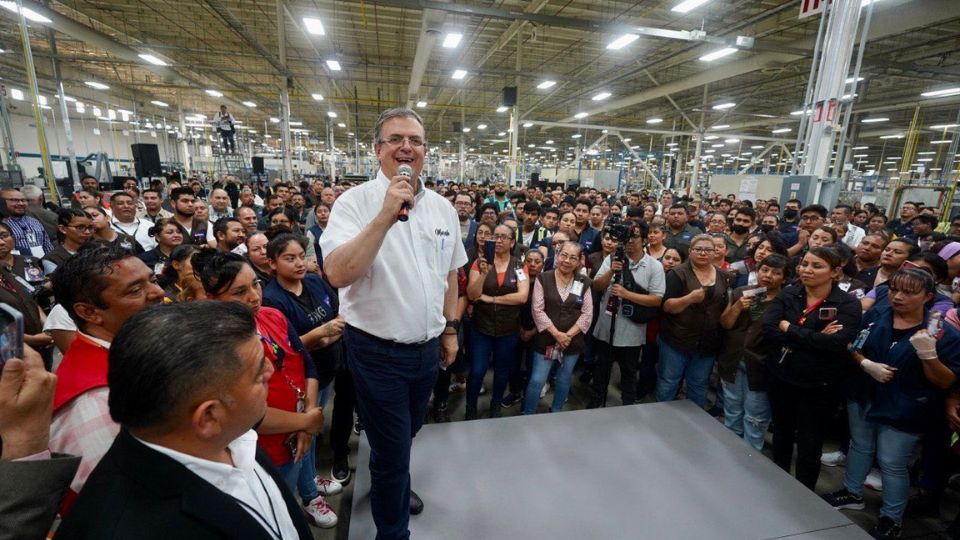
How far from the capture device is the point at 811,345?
2.27 m

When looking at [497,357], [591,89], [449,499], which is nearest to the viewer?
[449,499]

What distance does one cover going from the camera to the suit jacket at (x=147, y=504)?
656 millimetres

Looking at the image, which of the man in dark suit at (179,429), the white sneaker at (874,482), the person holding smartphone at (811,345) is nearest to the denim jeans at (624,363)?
the person holding smartphone at (811,345)

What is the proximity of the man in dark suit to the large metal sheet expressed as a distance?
141 cm

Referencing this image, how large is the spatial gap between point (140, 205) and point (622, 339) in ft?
21.5

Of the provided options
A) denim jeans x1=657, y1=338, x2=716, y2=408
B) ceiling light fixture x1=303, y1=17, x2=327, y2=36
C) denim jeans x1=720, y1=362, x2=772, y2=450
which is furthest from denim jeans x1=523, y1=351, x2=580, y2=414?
ceiling light fixture x1=303, y1=17, x2=327, y2=36

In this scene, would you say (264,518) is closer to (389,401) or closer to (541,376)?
(389,401)

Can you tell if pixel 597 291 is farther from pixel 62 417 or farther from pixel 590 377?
pixel 62 417

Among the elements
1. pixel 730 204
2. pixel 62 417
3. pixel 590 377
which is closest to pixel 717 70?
pixel 730 204

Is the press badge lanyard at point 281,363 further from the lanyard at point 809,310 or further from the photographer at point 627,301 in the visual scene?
the lanyard at point 809,310

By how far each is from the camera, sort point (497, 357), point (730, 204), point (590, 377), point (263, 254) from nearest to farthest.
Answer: point (263, 254) < point (497, 357) < point (590, 377) < point (730, 204)

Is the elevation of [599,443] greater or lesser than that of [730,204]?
lesser

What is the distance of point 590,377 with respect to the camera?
13.6ft

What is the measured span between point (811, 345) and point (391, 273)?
2.35 metres
